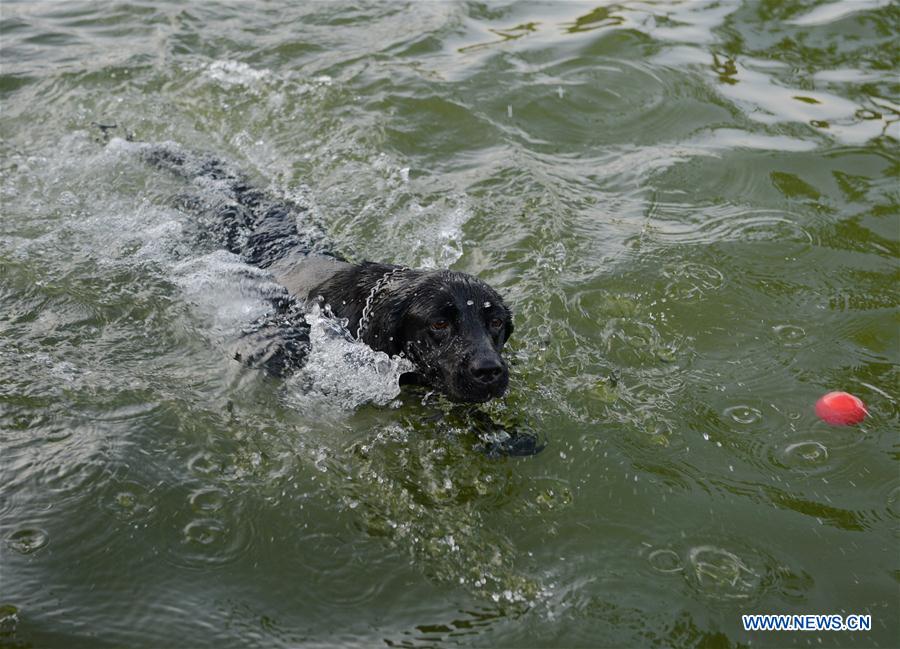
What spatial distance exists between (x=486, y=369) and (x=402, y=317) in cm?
64

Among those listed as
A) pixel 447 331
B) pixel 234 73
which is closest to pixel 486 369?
Answer: pixel 447 331

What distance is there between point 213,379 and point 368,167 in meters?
3.19

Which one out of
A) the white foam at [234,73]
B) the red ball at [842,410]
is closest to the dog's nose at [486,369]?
the red ball at [842,410]

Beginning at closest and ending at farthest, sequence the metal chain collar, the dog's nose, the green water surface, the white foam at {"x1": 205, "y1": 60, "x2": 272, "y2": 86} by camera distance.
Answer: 1. the green water surface
2. the dog's nose
3. the metal chain collar
4. the white foam at {"x1": 205, "y1": 60, "x2": 272, "y2": 86}

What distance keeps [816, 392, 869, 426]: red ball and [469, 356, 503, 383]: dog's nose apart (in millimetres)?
1905

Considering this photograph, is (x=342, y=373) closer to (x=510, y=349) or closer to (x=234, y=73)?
(x=510, y=349)

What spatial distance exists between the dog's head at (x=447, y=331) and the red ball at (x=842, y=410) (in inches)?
72.8

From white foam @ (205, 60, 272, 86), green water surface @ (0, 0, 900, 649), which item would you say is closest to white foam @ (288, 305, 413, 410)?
green water surface @ (0, 0, 900, 649)

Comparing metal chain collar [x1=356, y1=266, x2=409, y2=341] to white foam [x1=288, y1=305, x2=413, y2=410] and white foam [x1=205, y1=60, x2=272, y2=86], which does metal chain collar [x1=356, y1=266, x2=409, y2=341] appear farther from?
white foam [x1=205, y1=60, x2=272, y2=86]

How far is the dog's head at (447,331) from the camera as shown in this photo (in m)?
4.70

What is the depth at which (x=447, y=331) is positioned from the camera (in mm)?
4871

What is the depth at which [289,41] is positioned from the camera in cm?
998

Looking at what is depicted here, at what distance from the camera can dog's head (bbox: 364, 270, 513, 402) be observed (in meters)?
4.70

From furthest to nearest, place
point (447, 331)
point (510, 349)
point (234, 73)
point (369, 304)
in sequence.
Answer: point (234, 73), point (510, 349), point (369, 304), point (447, 331)
